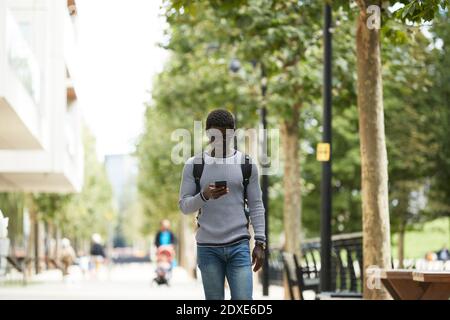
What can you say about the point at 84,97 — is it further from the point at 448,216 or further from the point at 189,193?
the point at 189,193

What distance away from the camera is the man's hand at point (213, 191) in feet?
24.3

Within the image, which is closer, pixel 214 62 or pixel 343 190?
pixel 214 62

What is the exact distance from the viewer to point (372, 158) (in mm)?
14109

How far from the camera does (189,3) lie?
13883 millimetres

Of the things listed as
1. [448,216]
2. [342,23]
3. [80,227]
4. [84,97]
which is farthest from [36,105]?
[80,227]

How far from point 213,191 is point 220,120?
1.74ft

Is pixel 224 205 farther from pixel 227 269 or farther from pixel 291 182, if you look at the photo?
pixel 291 182

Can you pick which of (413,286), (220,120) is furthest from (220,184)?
(413,286)

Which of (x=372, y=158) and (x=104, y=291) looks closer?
(x=372, y=158)

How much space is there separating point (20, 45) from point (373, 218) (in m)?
11.3

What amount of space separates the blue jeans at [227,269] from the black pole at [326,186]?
954cm

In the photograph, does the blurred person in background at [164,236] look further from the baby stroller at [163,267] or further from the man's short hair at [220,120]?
the man's short hair at [220,120]

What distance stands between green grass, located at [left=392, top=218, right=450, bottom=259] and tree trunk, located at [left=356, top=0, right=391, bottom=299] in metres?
31.8

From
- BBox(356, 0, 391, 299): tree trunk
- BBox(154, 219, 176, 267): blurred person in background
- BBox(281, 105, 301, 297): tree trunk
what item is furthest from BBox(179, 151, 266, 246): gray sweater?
BBox(154, 219, 176, 267): blurred person in background
